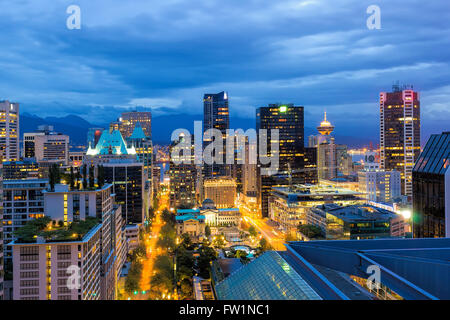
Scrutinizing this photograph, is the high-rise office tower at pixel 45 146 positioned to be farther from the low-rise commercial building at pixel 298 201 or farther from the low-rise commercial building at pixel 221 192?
the low-rise commercial building at pixel 298 201

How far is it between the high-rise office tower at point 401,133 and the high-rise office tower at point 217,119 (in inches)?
956

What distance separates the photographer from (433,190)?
11.0m

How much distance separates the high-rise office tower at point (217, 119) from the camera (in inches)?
2470

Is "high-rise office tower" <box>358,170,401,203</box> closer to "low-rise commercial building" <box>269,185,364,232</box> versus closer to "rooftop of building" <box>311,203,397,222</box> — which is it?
"low-rise commercial building" <box>269,185,364,232</box>

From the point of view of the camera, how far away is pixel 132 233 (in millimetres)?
29891

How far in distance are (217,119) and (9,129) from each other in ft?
104

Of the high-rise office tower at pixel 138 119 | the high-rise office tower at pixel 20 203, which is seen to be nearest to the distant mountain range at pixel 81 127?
the high-rise office tower at pixel 138 119

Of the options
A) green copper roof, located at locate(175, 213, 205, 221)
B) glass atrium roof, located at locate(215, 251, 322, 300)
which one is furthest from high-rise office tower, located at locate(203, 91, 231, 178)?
glass atrium roof, located at locate(215, 251, 322, 300)

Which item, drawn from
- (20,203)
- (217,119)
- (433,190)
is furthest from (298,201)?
(217,119)

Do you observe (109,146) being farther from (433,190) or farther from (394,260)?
(394,260)

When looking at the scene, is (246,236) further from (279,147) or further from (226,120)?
(226,120)

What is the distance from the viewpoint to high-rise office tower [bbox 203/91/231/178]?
62.8 meters
